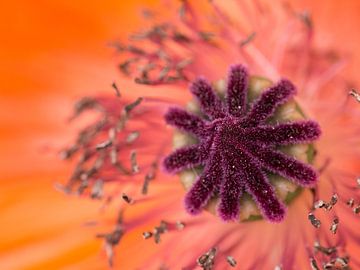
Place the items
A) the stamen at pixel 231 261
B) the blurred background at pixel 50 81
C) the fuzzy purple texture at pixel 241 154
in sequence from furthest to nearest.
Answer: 1. the blurred background at pixel 50 81
2. the stamen at pixel 231 261
3. the fuzzy purple texture at pixel 241 154

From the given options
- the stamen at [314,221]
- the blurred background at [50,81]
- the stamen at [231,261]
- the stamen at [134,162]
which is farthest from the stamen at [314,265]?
the blurred background at [50,81]

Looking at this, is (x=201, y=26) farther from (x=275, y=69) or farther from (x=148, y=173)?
(x=148, y=173)

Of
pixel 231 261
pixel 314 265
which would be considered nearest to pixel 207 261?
pixel 231 261

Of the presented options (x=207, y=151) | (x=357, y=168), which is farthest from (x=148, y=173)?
(x=357, y=168)

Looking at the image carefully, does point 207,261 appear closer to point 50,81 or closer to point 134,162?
point 134,162

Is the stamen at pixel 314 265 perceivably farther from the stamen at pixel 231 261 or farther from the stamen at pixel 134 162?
the stamen at pixel 134 162

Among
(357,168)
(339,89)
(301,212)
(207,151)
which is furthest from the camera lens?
(339,89)

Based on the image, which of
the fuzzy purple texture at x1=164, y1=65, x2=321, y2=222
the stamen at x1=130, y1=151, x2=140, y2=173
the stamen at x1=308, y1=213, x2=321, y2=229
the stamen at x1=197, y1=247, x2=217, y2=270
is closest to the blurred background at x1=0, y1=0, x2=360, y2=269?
the stamen at x1=130, y1=151, x2=140, y2=173
